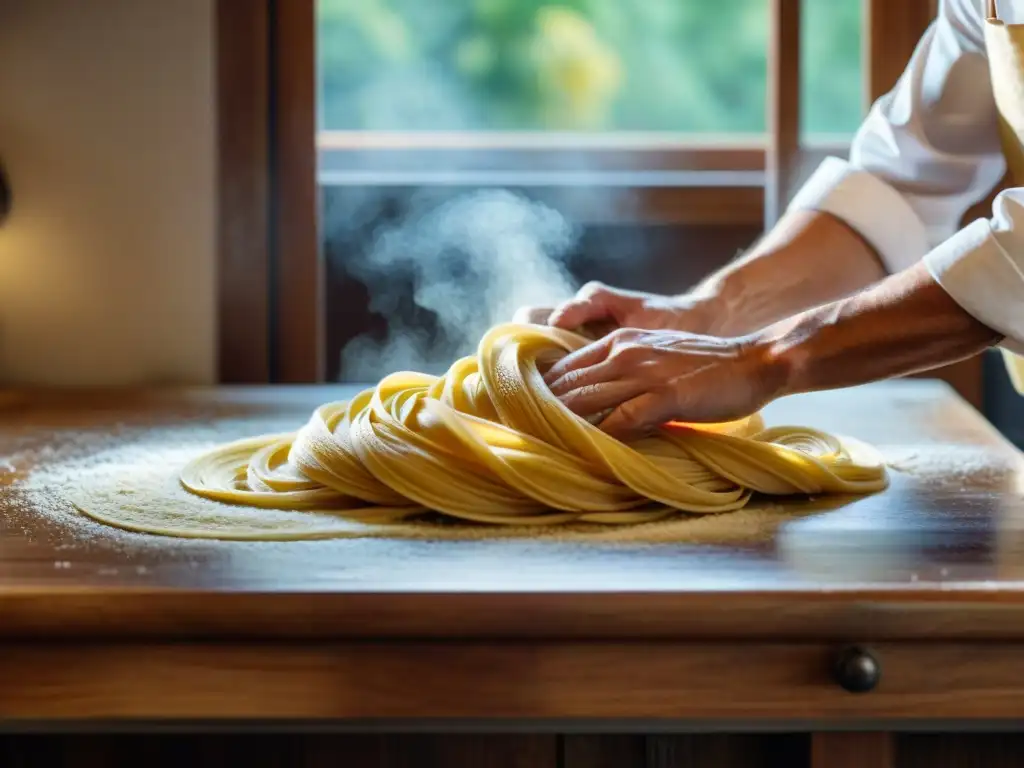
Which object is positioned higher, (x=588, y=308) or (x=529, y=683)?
(x=588, y=308)

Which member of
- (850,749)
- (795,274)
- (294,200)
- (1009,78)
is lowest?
(850,749)

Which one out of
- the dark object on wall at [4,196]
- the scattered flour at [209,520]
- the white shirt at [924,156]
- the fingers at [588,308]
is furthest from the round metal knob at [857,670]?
the dark object on wall at [4,196]

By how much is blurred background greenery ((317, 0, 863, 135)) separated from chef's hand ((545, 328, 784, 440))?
3.66 feet

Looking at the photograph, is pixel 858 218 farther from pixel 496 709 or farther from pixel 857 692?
pixel 496 709

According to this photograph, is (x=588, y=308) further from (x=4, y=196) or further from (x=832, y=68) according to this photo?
(x=4, y=196)

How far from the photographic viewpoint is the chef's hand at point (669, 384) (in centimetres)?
123

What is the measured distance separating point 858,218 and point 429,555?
2.91 feet

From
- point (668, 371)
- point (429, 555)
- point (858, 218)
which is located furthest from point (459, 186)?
point (429, 555)

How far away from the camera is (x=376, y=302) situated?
2.33m

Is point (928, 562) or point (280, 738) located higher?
point (928, 562)

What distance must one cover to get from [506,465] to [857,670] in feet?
1.28

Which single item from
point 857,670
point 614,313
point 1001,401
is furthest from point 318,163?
point 857,670

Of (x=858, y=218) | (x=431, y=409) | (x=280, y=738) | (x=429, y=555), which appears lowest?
(x=280, y=738)

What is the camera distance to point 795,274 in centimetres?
163
